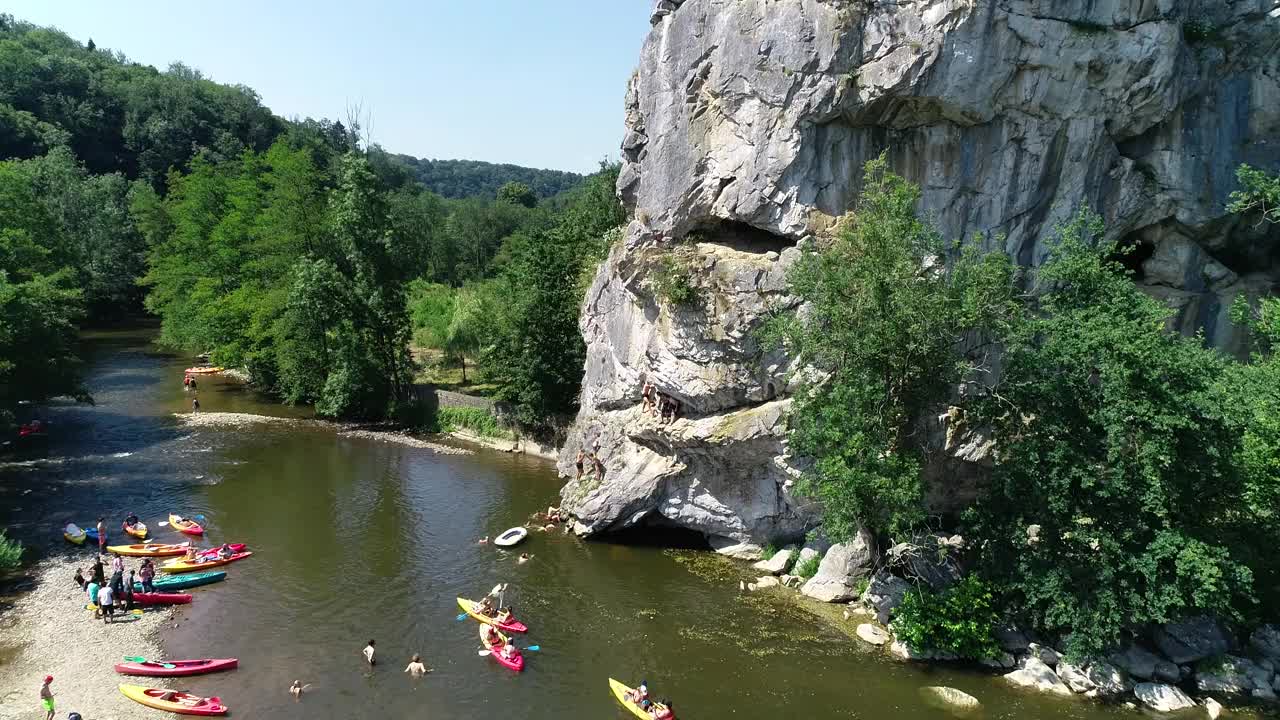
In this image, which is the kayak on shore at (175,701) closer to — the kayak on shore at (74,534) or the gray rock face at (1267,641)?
the kayak on shore at (74,534)

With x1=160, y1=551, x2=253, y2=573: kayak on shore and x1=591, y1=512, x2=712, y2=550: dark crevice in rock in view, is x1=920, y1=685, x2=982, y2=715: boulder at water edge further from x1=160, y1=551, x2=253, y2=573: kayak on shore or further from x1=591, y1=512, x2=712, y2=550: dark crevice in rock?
x1=160, y1=551, x2=253, y2=573: kayak on shore

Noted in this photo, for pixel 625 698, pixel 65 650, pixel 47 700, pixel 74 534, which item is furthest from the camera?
pixel 74 534

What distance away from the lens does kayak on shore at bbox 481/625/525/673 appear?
20.5m

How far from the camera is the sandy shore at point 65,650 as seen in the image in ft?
60.5

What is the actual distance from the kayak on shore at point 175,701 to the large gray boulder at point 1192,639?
23.6 m

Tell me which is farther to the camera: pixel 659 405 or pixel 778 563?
pixel 659 405

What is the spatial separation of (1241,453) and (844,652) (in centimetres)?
1110

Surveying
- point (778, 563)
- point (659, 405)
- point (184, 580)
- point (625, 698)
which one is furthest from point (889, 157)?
point (184, 580)

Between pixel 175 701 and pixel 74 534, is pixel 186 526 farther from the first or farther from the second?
pixel 175 701

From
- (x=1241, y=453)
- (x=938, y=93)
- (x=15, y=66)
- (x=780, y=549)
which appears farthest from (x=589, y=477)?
(x=15, y=66)

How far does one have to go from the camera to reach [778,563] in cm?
2580

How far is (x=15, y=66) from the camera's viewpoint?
86688 millimetres

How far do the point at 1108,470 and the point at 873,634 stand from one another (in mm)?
7540

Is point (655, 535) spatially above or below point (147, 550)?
above
